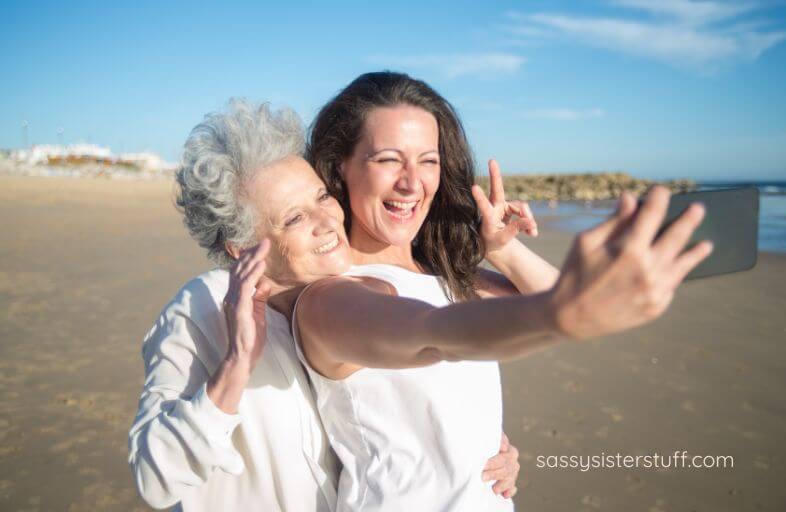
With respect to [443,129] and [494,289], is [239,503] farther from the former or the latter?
[443,129]

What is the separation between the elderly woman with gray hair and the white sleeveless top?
150 mm

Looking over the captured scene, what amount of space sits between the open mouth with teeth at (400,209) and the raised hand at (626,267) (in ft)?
4.71

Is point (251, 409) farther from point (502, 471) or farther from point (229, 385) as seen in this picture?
point (502, 471)

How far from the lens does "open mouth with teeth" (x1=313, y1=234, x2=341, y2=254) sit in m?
1.93

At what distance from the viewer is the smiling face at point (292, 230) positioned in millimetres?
1913

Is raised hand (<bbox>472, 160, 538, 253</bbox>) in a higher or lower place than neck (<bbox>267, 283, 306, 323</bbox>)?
higher

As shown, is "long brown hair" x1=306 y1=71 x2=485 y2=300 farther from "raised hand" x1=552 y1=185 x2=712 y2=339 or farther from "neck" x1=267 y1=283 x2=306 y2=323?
"raised hand" x1=552 y1=185 x2=712 y2=339

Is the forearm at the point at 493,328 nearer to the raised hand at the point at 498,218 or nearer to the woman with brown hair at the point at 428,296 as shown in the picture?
the woman with brown hair at the point at 428,296

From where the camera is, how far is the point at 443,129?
2.39 meters

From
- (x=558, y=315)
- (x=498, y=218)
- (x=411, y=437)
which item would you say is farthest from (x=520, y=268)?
(x=558, y=315)

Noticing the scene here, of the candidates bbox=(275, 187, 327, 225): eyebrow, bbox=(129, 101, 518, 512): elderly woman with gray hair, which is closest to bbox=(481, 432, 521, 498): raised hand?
bbox=(129, 101, 518, 512): elderly woman with gray hair

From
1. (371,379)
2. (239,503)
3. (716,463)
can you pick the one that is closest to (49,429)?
(239,503)

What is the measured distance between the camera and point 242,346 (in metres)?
1.60

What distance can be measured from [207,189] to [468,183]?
4.02ft
